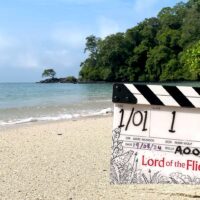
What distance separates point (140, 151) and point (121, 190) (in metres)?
0.60

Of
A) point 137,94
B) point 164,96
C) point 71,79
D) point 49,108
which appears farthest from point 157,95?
point 71,79

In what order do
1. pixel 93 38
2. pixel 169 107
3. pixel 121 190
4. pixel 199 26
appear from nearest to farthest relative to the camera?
pixel 169 107 < pixel 121 190 < pixel 199 26 < pixel 93 38

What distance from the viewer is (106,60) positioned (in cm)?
11925

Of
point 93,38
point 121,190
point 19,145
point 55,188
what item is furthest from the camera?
point 93,38

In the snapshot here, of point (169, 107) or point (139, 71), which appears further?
point (139, 71)

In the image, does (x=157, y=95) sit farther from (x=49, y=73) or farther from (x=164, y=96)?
(x=49, y=73)

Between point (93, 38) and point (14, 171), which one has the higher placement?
point (93, 38)

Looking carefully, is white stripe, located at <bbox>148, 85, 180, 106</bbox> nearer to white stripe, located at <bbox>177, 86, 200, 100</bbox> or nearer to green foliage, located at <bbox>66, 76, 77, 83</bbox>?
white stripe, located at <bbox>177, 86, 200, 100</bbox>

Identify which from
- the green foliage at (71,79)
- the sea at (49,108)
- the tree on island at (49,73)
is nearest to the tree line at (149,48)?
the green foliage at (71,79)

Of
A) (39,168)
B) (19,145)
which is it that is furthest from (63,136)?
(39,168)

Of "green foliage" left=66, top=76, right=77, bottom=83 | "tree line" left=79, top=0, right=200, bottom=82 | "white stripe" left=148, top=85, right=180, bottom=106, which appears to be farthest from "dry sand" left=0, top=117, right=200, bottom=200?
"green foliage" left=66, top=76, right=77, bottom=83

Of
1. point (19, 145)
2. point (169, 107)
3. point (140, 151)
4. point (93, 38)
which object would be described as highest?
point (93, 38)

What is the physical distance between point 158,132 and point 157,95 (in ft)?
1.22

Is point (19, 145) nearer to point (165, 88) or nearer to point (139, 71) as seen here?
point (165, 88)
